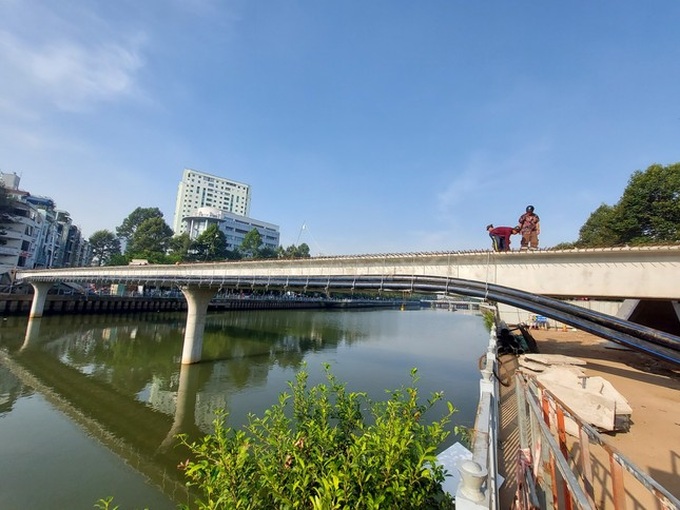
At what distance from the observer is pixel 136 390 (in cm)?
1634

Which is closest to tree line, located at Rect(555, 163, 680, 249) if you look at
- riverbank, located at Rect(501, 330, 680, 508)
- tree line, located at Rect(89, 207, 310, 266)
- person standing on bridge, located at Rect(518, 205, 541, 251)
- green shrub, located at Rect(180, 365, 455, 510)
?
riverbank, located at Rect(501, 330, 680, 508)

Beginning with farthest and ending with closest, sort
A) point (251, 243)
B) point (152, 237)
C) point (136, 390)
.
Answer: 1. point (251, 243)
2. point (152, 237)
3. point (136, 390)

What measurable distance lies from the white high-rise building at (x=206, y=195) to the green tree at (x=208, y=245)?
49016 millimetres

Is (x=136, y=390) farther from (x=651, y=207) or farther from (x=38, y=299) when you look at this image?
(x=651, y=207)

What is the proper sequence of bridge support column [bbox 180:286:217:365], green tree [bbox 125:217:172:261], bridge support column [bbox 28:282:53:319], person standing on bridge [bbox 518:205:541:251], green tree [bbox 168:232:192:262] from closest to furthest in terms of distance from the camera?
person standing on bridge [bbox 518:205:541:251], bridge support column [bbox 180:286:217:365], bridge support column [bbox 28:282:53:319], green tree [bbox 125:217:172:261], green tree [bbox 168:232:192:262]

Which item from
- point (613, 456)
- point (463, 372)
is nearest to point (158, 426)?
point (613, 456)

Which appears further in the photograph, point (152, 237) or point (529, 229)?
point (152, 237)

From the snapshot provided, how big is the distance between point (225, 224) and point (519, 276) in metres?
112

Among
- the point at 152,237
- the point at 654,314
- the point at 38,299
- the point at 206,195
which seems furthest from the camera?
the point at 206,195

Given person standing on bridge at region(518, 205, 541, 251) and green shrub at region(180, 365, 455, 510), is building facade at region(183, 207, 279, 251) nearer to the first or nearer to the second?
person standing on bridge at region(518, 205, 541, 251)

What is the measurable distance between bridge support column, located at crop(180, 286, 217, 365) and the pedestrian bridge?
130 mm

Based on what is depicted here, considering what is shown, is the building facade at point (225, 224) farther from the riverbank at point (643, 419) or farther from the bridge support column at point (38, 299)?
the riverbank at point (643, 419)

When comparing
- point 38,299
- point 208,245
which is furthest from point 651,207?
point 208,245

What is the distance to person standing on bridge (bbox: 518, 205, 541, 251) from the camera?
1192 cm
